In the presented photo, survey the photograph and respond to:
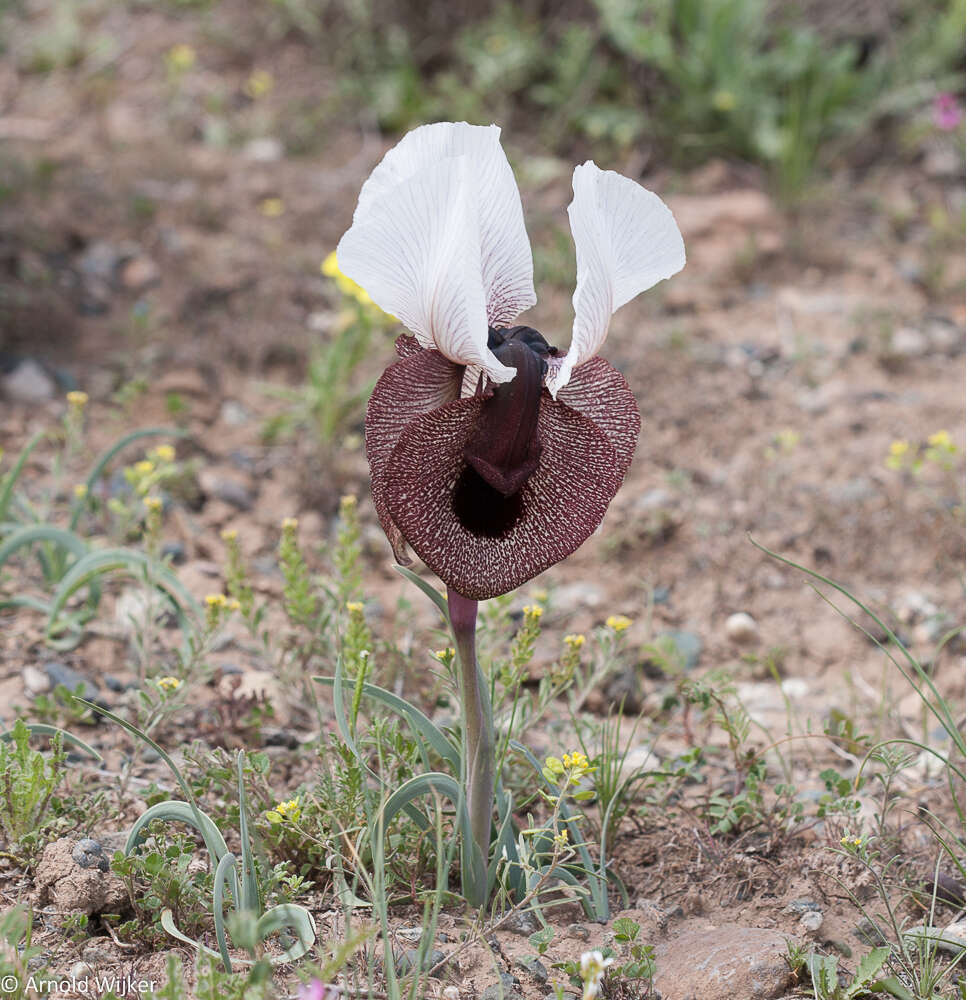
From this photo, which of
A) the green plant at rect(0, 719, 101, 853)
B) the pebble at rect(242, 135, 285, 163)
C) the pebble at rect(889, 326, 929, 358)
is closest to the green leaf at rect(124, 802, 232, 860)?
the green plant at rect(0, 719, 101, 853)

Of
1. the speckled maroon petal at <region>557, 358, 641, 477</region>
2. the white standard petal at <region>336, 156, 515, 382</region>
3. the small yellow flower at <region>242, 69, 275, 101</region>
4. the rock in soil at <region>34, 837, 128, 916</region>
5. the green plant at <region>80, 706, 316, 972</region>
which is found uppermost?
the small yellow flower at <region>242, 69, 275, 101</region>

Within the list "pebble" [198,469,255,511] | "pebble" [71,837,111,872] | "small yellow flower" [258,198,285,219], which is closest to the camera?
"pebble" [71,837,111,872]

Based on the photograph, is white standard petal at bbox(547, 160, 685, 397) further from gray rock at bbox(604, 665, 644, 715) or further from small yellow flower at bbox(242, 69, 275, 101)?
small yellow flower at bbox(242, 69, 275, 101)

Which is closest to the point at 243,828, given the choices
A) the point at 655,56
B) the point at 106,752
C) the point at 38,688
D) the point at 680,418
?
the point at 106,752

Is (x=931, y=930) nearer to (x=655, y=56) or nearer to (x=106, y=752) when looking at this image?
(x=106, y=752)

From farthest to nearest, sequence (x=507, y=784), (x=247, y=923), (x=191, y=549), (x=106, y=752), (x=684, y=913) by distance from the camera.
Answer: (x=191, y=549) < (x=106, y=752) < (x=507, y=784) < (x=684, y=913) < (x=247, y=923)

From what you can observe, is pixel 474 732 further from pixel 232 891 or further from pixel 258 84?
pixel 258 84

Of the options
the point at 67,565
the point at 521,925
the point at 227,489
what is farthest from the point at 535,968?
the point at 227,489

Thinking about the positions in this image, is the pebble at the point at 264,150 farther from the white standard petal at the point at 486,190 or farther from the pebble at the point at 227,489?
the white standard petal at the point at 486,190
